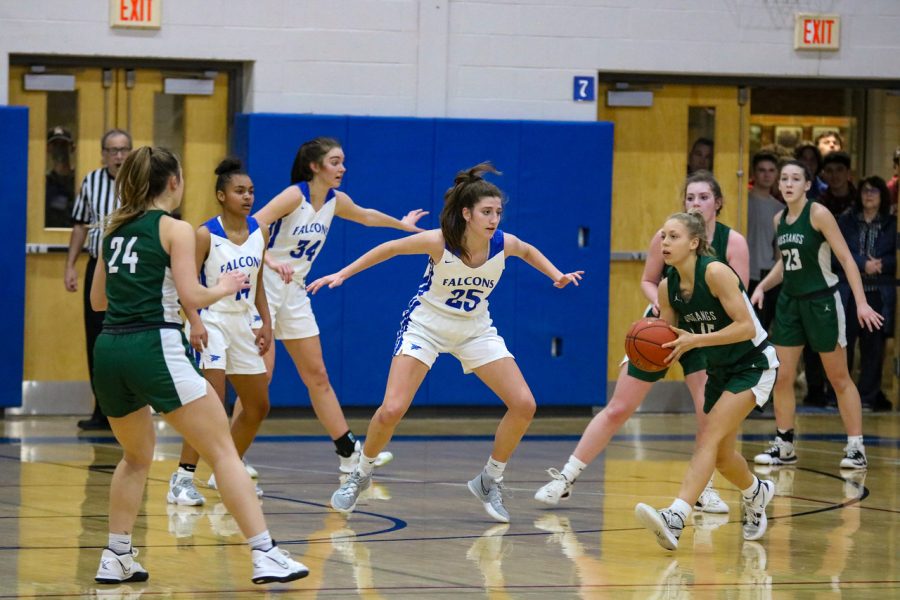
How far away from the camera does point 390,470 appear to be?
326 inches

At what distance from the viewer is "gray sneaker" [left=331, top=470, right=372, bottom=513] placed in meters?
6.69

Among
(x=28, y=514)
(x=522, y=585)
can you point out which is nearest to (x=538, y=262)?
(x=522, y=585)

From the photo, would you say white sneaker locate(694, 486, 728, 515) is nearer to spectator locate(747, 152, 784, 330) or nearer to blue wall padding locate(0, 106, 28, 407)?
spectator locate(747, 152, 784, 330)

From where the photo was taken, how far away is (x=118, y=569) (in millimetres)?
5152

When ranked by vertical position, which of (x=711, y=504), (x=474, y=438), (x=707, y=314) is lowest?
(x=474, y=438)

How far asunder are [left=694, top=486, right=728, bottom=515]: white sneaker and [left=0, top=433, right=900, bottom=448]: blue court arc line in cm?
286

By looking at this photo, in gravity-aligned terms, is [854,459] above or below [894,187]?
below

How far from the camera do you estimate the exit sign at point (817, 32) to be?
38.0ft

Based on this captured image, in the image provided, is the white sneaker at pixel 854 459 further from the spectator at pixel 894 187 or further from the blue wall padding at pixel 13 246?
the blue wall padding at pixel 13 246

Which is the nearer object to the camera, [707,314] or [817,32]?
[707,314]

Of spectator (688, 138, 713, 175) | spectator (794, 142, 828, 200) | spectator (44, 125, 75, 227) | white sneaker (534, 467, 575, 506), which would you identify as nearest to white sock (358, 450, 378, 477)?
white sneaker (534, 467, 575, 506)

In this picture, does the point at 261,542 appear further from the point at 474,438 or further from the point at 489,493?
the point at 474,438

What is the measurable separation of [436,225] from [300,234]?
3.23 m

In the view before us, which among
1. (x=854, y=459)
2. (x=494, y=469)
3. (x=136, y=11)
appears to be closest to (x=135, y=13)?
(x=136, y=11)
